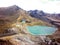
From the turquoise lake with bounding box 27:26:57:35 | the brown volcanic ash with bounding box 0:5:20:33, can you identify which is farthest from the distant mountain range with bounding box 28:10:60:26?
the brown volcanic ash with bounding box 0:5:20:33

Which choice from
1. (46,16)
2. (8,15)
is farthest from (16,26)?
(46,16)

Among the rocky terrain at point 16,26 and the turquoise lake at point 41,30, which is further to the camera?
the turquoise lake at point 41,30

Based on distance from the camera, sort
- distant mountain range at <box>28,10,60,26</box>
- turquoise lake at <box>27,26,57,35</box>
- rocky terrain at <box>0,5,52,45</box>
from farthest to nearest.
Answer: distant mountain range at <box>28,10,60,26</box> < turquoise lake at <box>27,26,57,35</box> < rocky terrain at <box>0,5,52,45</box>

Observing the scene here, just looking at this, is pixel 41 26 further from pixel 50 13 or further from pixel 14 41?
pixel 14 41

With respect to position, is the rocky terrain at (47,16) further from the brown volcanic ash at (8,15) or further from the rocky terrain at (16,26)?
the brown volcanic ash at (8,15)

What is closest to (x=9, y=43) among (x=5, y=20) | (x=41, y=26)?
(x=5, y=20)

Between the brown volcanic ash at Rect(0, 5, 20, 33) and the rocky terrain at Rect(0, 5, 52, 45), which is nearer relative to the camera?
the rocky terrain at Rect(0, 5, 52, 45)

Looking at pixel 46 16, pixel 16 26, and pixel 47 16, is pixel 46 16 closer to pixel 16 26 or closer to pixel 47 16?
pixel 47 16

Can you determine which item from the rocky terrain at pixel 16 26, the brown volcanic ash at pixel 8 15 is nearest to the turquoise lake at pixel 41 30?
the rocky terrain at pixel 16 26

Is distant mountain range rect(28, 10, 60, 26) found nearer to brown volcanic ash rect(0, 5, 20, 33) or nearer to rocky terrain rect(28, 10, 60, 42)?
rocky terrain rect(28, 10, 60, 42)
